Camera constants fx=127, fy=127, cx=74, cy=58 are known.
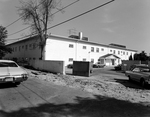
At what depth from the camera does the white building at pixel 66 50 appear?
94.2 ft

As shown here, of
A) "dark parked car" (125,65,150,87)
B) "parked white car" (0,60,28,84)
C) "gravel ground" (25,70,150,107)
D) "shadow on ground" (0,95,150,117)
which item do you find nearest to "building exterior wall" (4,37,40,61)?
"gravel ground" (25,70,150,107)

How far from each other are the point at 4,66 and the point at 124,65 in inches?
789

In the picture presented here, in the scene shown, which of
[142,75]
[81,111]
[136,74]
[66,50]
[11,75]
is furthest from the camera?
[66,50]

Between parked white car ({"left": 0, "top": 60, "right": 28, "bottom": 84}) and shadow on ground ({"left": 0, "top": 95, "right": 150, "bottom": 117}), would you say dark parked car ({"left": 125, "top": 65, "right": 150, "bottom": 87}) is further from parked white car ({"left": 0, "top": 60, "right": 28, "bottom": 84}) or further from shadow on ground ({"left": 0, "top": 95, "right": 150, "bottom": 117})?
parked white car ({"left": 0, "top": 60, "right": 28, "bottom": 84})

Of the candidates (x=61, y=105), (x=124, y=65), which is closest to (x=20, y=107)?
(x=61, y=105)

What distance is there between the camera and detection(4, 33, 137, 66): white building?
28703mm

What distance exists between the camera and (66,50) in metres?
30.7

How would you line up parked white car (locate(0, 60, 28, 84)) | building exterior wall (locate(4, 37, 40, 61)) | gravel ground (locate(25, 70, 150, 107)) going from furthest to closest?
building exterior wall (locate(4, 37, 40, 61)), parked white car (locate(0, 60, 28, 84)), gravel ground (locate(25, 70, 150, 107))

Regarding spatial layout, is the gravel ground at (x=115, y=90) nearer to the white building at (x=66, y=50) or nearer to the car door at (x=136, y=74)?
the car door at (x=136, y=74)

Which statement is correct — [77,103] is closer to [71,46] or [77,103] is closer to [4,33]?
[71,46]

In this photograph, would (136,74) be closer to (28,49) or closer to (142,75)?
(142,75)

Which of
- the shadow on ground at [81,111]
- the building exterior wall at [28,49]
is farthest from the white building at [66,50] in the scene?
the shadow on ground at [81,111]

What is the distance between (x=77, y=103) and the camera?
495cm

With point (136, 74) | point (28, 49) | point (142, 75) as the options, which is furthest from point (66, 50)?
point (142, 75)
